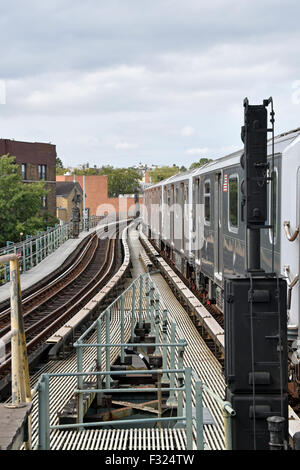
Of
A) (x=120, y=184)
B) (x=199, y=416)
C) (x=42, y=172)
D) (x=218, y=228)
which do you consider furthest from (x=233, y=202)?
(x=120, y=184)

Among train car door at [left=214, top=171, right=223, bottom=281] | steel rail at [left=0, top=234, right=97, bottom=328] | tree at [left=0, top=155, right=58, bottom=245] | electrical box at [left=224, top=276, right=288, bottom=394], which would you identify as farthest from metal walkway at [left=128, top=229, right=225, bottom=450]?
tree at [left=0, top=155, right=58, bottom=245]

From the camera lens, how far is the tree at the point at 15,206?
4041 cm

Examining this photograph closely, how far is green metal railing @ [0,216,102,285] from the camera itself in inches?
933

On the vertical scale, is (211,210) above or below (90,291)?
above

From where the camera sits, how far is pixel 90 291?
67.4 feet

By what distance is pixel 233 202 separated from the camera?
10953 millimetres

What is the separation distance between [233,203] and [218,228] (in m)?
1.96

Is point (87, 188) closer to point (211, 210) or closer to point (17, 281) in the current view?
point (211, 210)

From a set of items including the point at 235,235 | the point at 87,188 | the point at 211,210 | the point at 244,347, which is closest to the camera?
the point at 244,347

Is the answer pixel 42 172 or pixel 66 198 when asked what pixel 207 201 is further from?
pixel 66 198

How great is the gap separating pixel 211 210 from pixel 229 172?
231cm

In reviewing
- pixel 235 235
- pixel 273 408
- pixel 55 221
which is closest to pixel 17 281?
pixel 273 408

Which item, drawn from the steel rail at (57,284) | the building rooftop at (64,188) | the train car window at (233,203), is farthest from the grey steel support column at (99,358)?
the building rooftop at (64,188)

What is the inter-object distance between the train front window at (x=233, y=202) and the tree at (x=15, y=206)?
29689mm
